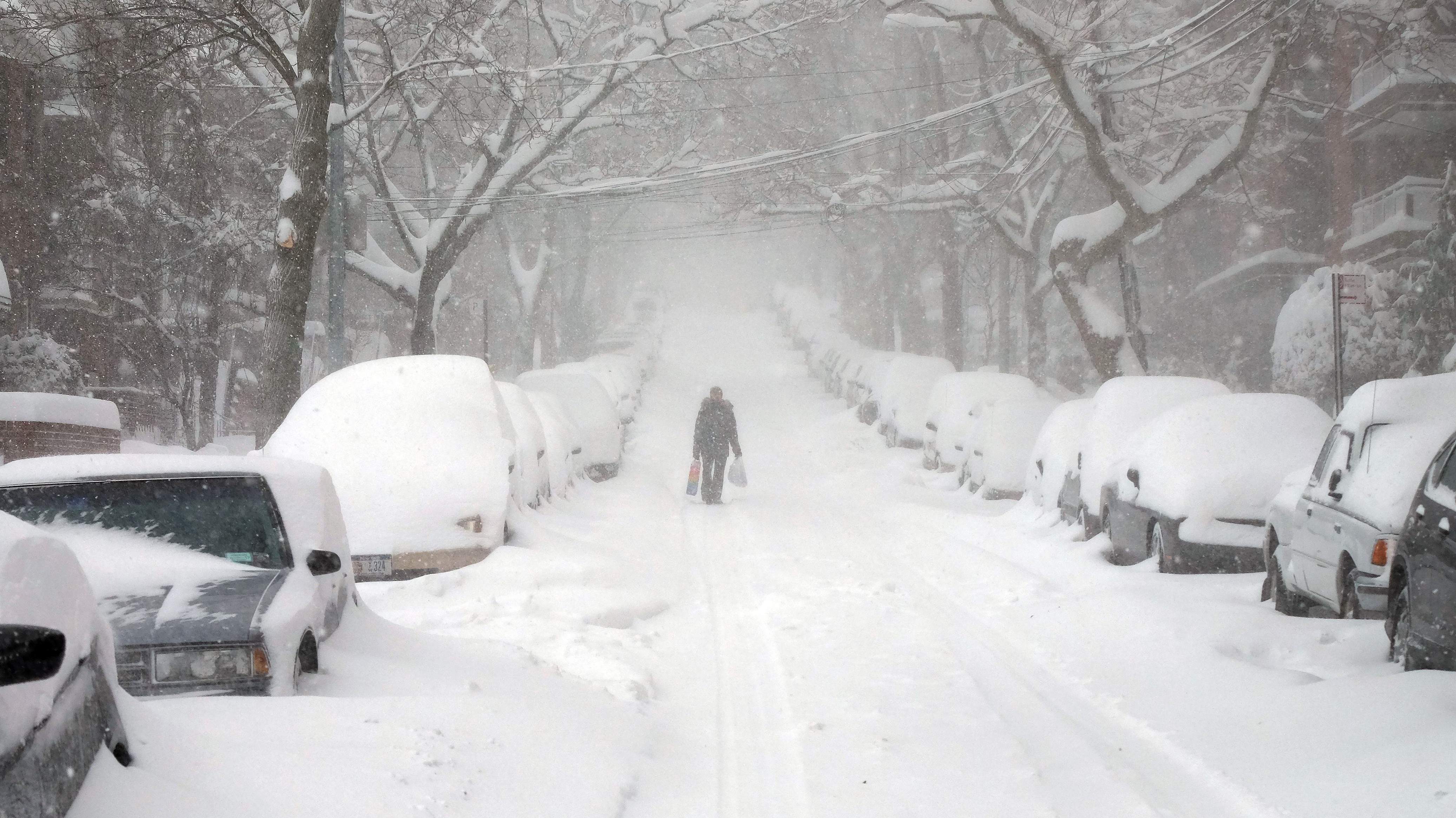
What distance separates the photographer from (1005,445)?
62.3 feet

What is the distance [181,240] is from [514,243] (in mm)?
15896

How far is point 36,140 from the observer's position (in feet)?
79.8

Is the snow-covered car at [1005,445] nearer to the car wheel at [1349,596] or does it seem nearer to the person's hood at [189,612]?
the car wheel at [1349,596]

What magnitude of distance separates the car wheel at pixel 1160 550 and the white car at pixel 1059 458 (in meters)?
2.59

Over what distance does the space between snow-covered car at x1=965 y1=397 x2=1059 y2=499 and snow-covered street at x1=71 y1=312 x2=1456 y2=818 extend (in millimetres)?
5438

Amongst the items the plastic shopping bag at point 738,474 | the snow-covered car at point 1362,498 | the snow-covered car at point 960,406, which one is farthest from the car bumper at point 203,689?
the snow-covered car at point 960,406

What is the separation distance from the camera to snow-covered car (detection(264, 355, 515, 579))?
10.5m

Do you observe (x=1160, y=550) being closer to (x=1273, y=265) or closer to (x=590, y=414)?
(x=590, y=414)

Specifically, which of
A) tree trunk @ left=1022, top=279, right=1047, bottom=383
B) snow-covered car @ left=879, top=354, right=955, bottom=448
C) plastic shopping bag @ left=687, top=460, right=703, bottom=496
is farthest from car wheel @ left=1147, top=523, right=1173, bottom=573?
tree trunk @ left=1022, top=279, right=1047, bottom=383

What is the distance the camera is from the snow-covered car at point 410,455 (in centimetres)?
1047

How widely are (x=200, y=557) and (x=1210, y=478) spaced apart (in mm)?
8304

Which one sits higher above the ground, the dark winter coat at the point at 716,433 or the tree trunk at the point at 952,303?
the tree trunk at the point at 952,303

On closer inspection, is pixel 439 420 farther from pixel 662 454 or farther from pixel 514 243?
pixel 514 243

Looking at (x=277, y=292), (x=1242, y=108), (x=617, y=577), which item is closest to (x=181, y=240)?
(x=277, y=292)
